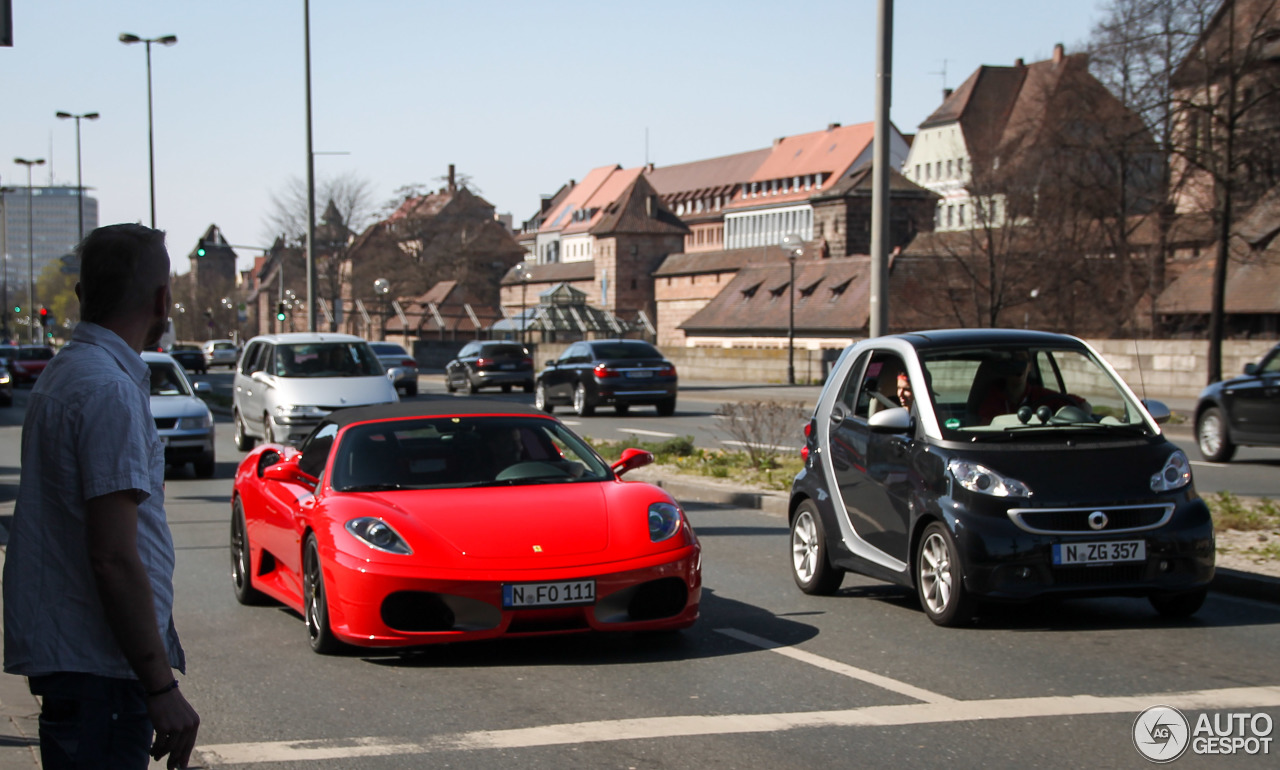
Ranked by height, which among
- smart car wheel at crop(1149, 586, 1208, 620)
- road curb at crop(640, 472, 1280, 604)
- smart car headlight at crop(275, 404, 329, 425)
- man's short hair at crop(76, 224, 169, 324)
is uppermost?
man's short hair at crop(76, 224, 169, 324)

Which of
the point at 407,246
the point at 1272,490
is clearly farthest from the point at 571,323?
the point at 1272,490

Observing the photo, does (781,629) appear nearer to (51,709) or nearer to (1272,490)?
(51,709)

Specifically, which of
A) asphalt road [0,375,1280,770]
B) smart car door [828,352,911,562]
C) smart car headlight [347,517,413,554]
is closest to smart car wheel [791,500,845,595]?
asphalt road [0,375,1280,770]

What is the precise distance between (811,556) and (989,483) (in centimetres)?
183

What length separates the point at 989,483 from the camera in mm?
7523

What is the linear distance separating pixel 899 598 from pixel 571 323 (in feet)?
238

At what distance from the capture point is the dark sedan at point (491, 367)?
140 feet

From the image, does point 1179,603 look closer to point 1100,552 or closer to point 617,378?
point 1100,552

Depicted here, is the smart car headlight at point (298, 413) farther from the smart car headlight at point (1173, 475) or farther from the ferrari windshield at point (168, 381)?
the smart car headlight at point (1173, 475)

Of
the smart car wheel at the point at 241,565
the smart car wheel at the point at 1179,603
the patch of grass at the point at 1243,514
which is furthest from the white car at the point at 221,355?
the smart car wheel at the point at 1179,603

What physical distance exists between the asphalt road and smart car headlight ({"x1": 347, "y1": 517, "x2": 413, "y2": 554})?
599 mm

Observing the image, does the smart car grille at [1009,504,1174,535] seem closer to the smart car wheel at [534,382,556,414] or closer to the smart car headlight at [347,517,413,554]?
the smart car headlight at [347,517,413,554]

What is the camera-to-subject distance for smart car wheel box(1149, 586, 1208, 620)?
25.7 feet

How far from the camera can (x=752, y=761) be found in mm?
5191
